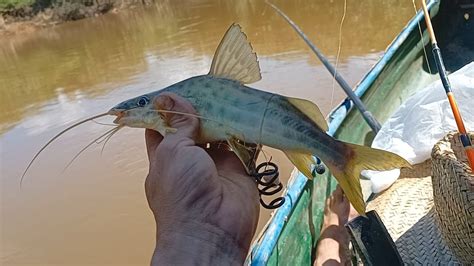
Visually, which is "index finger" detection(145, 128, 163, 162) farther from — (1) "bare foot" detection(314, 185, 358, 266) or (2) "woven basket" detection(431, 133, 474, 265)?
(1) "bare foot" detection(314, 185, 358, 266)

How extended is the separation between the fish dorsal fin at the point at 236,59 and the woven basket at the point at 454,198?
795mm

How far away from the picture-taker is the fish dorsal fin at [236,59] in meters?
1.70

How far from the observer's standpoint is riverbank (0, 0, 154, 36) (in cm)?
2159

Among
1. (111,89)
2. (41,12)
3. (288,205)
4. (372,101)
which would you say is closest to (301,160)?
(288,205)

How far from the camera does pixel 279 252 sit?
101 inches

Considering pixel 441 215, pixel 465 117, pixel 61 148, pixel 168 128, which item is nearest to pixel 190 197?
pixel 168 128

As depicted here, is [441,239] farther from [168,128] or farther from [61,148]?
[61,148]

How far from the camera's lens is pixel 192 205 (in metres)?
1.53

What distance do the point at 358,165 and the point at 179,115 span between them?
23.0 inches

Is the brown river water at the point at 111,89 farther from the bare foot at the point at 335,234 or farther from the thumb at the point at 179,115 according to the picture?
the thumb at the point at 179,115

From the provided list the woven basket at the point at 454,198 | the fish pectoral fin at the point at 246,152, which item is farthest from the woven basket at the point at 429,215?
the fish pectoral fin at the point at 246,152

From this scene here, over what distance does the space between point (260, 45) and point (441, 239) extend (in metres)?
9.75

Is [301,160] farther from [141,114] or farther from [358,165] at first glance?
[141,114]

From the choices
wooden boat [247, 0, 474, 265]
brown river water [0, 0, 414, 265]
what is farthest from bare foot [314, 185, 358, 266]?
brown river water [0, 0, 414, 265]
